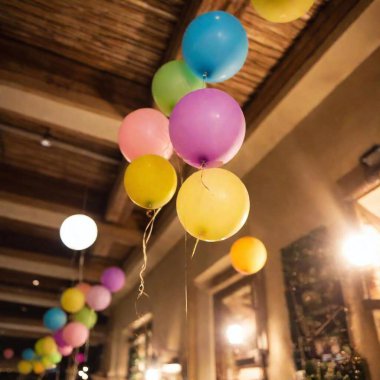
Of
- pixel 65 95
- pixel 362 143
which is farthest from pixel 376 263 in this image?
pixel 65 95

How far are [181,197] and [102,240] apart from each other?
12.4ft

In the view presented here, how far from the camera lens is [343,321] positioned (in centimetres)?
219

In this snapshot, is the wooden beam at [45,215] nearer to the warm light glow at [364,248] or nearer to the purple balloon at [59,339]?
the purple balloon at [59,339]

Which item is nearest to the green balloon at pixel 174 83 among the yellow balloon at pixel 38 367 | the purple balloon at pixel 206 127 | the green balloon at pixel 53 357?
the purple balloon at pixel 206 127

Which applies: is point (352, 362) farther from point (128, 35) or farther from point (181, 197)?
point (128, 35)

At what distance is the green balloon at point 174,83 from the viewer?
2.04 m

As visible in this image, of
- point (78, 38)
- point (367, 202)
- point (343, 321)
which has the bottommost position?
point (343, 321)

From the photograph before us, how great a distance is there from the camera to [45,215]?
4949mm

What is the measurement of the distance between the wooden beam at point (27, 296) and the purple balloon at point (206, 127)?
746 cm

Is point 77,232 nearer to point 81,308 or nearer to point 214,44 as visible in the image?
point 81,308

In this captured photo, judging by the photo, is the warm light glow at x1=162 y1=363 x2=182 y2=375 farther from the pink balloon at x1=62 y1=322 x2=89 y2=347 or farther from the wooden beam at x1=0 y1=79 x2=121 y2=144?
the wooden beam at x1=0 y1=79 x2=121 y2=144

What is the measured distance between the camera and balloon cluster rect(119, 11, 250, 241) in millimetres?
1577

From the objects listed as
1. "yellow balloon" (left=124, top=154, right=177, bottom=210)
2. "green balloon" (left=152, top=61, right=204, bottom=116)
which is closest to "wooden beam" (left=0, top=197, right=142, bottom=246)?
"yellow balloon" (left=124, top=154, right=177, bottom=210)

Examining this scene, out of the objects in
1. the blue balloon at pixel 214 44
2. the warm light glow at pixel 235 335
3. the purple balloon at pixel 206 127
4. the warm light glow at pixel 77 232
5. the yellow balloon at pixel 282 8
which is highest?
the yellow balloon at pixel 282 8
